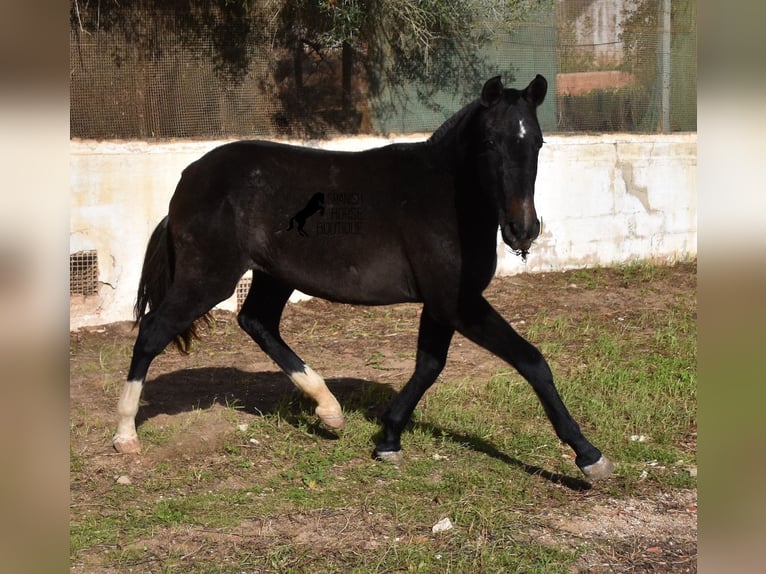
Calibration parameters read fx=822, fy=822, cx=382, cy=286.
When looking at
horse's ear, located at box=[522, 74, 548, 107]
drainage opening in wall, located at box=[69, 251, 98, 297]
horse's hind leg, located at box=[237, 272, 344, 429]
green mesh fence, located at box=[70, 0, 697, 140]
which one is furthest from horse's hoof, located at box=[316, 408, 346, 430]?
green mesh fence, located at box=[70, 0, 697, 140]

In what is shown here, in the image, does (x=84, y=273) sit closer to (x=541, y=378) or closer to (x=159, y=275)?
(x=159, y=275)

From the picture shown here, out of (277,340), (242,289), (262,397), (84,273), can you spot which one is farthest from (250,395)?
(84,273)

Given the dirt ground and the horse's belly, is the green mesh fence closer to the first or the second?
the dirt ground

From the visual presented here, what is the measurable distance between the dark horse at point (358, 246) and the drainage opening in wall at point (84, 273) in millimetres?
2817

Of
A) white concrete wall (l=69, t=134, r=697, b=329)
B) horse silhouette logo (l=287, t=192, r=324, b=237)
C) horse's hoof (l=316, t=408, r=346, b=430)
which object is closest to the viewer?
horse silhouette logo (l=287, t=192, r=324, b=237)

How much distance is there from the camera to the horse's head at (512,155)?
151 inches

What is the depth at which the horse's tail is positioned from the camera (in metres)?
5.08

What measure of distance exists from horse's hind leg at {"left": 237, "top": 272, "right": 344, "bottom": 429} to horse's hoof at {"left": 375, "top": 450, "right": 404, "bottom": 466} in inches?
14.2

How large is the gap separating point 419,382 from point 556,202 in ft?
17.7

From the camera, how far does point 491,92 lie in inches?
159

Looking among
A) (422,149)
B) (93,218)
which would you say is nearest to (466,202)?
(422,149)

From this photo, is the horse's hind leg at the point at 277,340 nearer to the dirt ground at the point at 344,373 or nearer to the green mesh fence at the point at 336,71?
the dirt ground at the point at 344,373

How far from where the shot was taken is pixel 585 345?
23.2 ft
